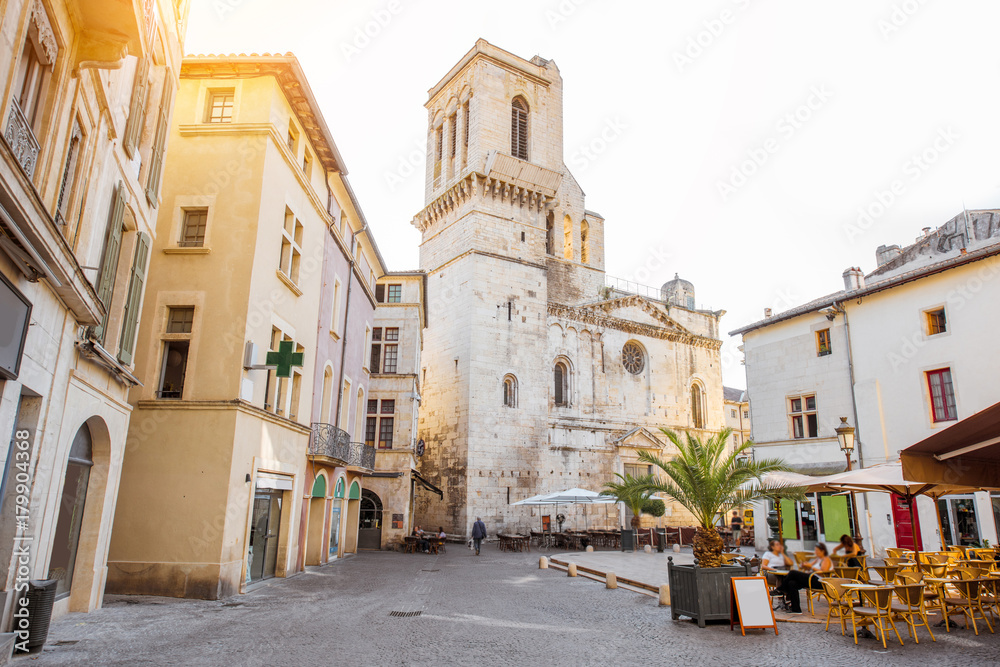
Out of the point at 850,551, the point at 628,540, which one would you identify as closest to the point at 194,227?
the point at 850,551

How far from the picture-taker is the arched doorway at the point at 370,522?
2558cm

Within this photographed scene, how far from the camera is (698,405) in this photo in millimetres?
41188

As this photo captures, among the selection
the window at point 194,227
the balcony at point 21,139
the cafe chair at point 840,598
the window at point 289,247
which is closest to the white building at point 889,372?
the cafe chair at point 840,598

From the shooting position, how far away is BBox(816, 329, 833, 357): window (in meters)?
22.2

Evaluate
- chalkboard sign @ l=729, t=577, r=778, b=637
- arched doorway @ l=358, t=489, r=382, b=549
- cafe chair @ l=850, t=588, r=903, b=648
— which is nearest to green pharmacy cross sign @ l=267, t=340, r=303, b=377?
chalkboard sign @ l=729, t=577, r=778, b=637

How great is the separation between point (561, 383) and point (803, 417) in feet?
48.3

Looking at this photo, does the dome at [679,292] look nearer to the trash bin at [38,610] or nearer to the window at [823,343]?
the window at [823,343]

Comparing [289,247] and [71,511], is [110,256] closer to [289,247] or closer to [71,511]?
[71,511]

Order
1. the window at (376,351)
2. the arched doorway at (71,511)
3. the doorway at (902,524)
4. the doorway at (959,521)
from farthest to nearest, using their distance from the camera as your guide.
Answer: the window at (376,351) < the doorway at (902,524) < the doorway at (959,521) < the arched doorway at (71,511)

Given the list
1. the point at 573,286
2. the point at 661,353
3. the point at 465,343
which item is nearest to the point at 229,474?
the point at 465,343

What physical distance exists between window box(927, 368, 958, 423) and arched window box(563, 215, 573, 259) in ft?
75.6

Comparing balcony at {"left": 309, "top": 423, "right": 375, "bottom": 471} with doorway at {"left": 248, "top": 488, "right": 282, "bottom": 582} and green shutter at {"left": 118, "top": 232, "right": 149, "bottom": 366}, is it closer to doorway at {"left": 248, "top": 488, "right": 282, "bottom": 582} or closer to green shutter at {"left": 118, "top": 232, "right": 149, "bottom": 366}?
doorway at {"left": 248, "top": 488, "right": 282, "bottom": 582}

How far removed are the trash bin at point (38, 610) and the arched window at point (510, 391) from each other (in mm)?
25670

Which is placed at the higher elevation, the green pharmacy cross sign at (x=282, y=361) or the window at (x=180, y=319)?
the window at (x=180, y=319)
